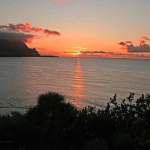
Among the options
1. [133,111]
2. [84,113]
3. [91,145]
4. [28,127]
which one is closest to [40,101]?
[28,127]

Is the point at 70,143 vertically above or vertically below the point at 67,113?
below

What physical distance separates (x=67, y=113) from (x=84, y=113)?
1.82 feet

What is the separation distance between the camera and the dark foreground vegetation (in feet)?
25.2

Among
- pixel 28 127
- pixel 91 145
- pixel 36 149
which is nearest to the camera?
pixel 91 145

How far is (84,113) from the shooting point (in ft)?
27.8

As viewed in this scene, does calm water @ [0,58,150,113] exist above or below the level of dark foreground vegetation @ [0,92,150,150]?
below

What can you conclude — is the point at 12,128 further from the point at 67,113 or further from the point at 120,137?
the point at 120,137

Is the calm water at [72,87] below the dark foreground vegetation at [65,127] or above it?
below

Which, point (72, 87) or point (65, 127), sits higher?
point (65, 127)

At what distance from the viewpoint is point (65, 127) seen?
829 centimetres

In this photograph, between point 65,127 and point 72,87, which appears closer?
point 65,127

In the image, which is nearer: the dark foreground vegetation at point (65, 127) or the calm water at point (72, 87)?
the dark foreground vegetation at point (65, 127)

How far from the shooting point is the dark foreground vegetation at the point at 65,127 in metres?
7.69

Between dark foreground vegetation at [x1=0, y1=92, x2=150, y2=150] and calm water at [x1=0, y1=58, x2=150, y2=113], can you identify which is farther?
calm water at [x1=0, y1=58, x2=150, y2=113]
